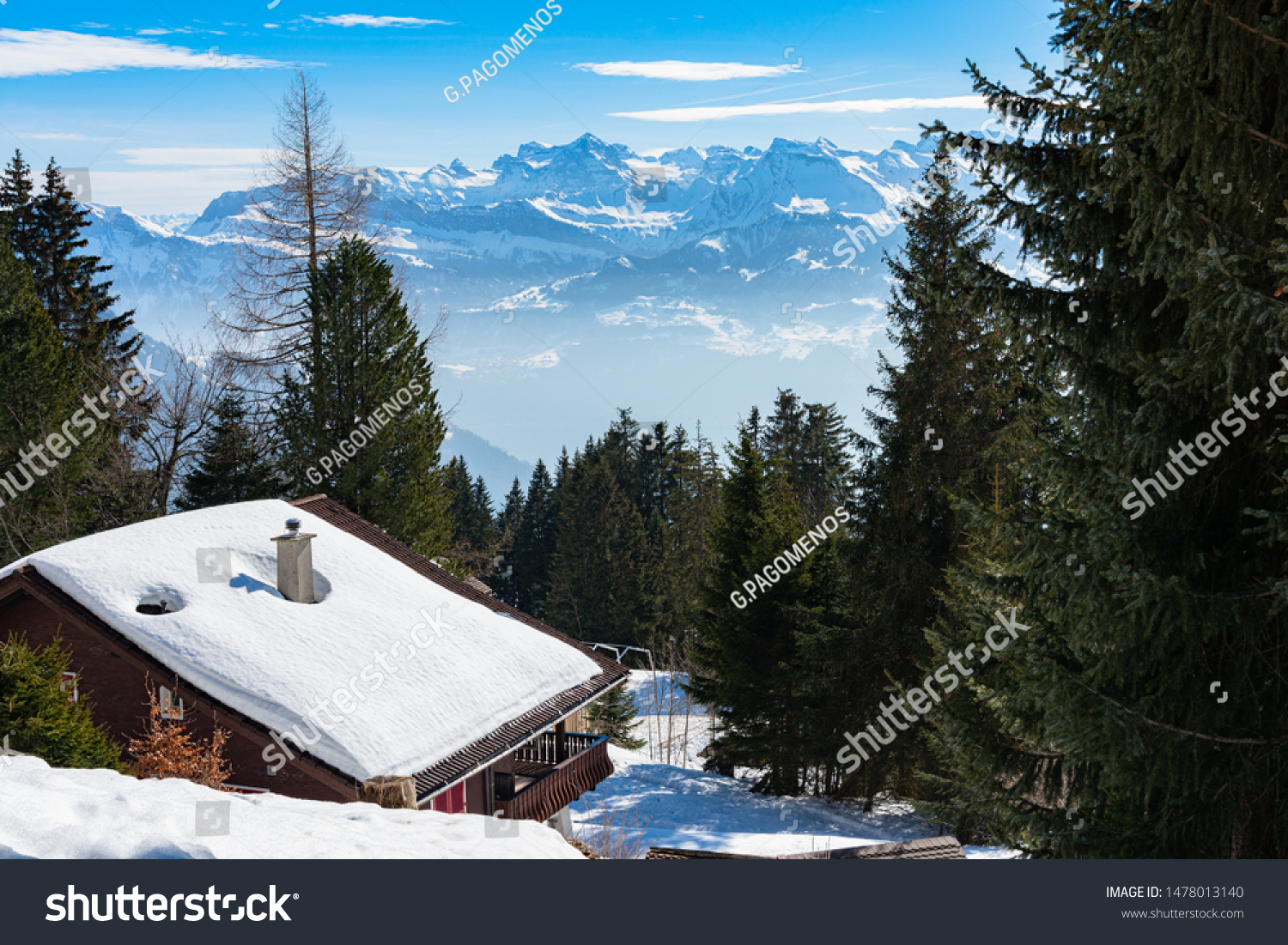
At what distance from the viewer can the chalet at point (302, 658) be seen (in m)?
13.5

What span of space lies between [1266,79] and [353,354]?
93.9 feet

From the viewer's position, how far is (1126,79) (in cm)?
716

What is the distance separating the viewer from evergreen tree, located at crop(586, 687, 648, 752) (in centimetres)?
3650

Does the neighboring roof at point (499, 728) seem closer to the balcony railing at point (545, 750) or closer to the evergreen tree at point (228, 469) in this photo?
the balcony railing at point (545, 750)

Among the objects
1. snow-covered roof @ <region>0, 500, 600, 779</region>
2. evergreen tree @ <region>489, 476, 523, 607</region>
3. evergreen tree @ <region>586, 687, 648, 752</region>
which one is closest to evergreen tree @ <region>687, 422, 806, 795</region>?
evergreen tree @ <region>586, 687, 648, 752</region>

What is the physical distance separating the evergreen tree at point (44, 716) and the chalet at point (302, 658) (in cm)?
51

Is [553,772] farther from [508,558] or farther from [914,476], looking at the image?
[508,558]

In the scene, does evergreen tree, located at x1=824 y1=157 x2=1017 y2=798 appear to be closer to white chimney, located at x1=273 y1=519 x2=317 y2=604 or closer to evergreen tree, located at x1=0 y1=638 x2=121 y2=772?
white chimney, located at x1=273 y1=519 x2=317 y2=604

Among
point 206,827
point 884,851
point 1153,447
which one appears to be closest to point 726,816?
point 884,851

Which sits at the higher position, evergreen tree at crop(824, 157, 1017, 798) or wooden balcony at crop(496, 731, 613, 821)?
evergreen tree at crop(824, 157, 1017, 798)

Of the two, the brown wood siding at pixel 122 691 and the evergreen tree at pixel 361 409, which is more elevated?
the evergreen tree at pixel 361 409

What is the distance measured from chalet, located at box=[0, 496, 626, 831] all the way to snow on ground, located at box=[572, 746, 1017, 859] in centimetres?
345
